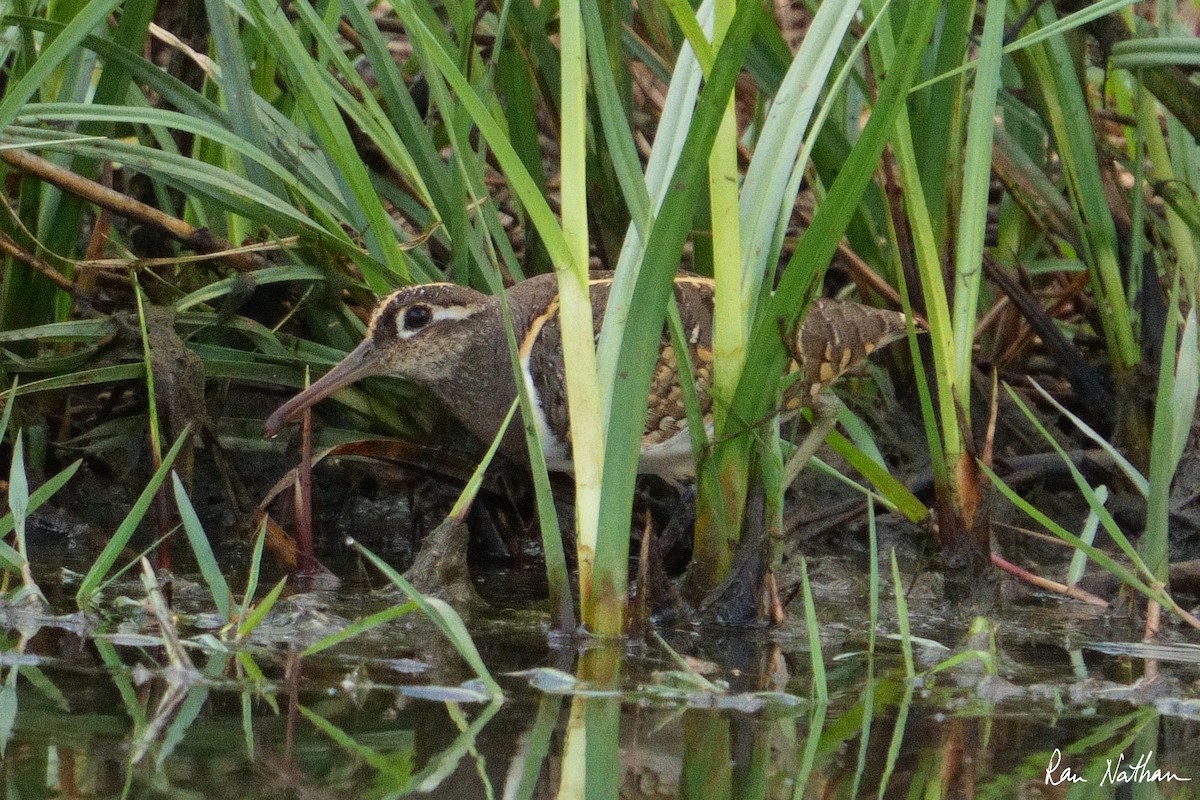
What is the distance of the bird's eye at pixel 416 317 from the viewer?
371 centimetres

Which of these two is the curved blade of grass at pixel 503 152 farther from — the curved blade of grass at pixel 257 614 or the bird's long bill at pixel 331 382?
the bird's long bill at pixel 331 382

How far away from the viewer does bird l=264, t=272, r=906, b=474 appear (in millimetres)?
3623

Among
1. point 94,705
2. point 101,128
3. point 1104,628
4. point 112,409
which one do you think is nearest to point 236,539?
point 112,409

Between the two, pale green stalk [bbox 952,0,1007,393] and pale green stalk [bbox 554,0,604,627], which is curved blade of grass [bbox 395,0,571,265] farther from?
pale green stalk [bbox 952,0,1007,393]

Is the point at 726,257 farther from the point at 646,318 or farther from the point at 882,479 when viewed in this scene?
the point at 882,479

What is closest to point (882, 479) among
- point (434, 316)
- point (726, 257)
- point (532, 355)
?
point (726, 257)

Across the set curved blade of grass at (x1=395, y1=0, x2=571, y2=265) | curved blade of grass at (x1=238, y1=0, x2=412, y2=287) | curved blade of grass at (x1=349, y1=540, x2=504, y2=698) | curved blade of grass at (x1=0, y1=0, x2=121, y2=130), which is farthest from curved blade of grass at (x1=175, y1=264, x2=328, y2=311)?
curved blade of grass at (x1=349, y1=540, x2=504, y2=698)

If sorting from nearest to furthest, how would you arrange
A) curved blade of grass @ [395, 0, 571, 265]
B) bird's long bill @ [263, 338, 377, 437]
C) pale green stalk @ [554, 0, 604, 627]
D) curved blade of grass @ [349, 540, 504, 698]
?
1. curved blade of grass @ [349, 540, 504, 698]
2. curved blade of grass @ [395, 0, 571, 265]
3. pale green stalk @ [554, 0, 604, 627]
4. bird's long bill @ [263, 338, 377, 437]

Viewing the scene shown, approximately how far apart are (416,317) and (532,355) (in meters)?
0.28

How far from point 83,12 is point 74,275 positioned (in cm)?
98

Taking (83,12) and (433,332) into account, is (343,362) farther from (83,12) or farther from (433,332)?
(83,12)

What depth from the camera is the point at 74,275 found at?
3.87 meters

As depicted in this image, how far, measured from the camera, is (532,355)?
148 inches

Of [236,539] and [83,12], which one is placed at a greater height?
[83,12]
